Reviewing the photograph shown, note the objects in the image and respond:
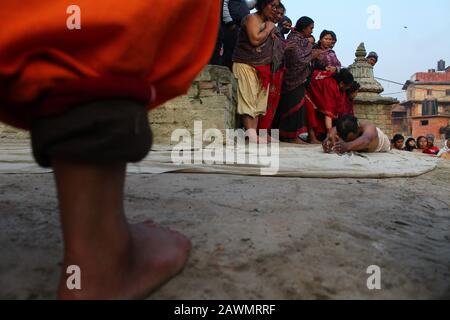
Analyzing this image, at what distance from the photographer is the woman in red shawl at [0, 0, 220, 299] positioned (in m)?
0.68

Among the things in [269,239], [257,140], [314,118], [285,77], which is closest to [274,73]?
[285,77]

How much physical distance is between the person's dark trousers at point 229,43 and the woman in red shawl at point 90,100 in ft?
14.3

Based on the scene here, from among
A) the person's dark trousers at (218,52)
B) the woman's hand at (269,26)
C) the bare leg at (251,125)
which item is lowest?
the bare leg at (251,125)

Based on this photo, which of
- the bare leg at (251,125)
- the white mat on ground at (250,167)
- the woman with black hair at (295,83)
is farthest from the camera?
the woman with black hair at (295,83)

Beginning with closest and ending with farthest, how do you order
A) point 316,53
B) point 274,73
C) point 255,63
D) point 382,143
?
point 382,143 < point 255,63 < point 274,73 < point 316,53

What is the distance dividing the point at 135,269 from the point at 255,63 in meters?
4.13

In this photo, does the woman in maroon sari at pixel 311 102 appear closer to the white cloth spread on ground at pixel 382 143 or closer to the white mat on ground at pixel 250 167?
the white cloth spread on ground at pixel 382 143

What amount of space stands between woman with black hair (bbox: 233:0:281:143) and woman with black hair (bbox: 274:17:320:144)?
54 centimetres

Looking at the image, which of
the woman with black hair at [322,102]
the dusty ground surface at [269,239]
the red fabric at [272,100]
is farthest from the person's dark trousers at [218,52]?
the dusty ground surface at [269,239]

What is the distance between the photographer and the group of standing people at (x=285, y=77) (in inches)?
179

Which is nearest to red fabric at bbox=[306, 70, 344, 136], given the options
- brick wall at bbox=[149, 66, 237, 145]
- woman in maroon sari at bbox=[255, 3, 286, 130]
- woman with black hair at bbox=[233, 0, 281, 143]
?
woman in maroon sari at bbox=[255, 3, 286, 130]

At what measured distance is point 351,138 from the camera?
13.1 feet

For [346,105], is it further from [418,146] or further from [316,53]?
[418,146]

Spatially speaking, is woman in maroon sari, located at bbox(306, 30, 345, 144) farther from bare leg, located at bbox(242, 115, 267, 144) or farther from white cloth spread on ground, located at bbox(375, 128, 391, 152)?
white cloth spread on ground, located at bbox(375, 128, 391, 152)
